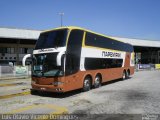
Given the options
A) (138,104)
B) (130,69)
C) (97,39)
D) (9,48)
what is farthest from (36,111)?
(9,48)

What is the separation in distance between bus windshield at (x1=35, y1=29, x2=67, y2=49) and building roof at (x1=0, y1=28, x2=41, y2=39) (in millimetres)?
32046

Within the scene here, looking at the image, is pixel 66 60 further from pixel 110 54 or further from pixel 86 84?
pixel 110 54

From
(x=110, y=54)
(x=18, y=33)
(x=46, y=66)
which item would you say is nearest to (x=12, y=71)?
(x=110, y=54)

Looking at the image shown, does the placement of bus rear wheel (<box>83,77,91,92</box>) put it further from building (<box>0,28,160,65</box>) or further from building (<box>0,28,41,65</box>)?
building (<box>0,28,41,65</box>)

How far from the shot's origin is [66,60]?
11.8 meters

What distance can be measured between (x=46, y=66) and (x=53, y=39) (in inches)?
60.2

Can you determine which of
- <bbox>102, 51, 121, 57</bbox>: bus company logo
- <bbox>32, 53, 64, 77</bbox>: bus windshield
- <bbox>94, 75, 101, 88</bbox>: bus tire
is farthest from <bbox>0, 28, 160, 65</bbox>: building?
<bbox>32, 53, 64, 77</bbox>: bus windshield

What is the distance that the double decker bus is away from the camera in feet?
38.4

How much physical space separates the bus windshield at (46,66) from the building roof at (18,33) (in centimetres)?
3253

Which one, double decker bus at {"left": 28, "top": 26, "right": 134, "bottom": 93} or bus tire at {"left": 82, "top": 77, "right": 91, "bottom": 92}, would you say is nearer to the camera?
double decker bus at {"left": 28, "top": 26, "right": 134, "bottom": 93}

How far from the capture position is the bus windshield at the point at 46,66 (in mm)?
11691

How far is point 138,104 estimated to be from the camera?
10250 millimetres

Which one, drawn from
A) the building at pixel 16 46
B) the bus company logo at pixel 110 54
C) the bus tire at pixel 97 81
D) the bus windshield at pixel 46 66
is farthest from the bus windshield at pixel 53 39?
the building at pixel 16 46

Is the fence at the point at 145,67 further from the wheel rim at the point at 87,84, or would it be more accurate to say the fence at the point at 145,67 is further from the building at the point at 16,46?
the wheel rim at the point at 87,84
